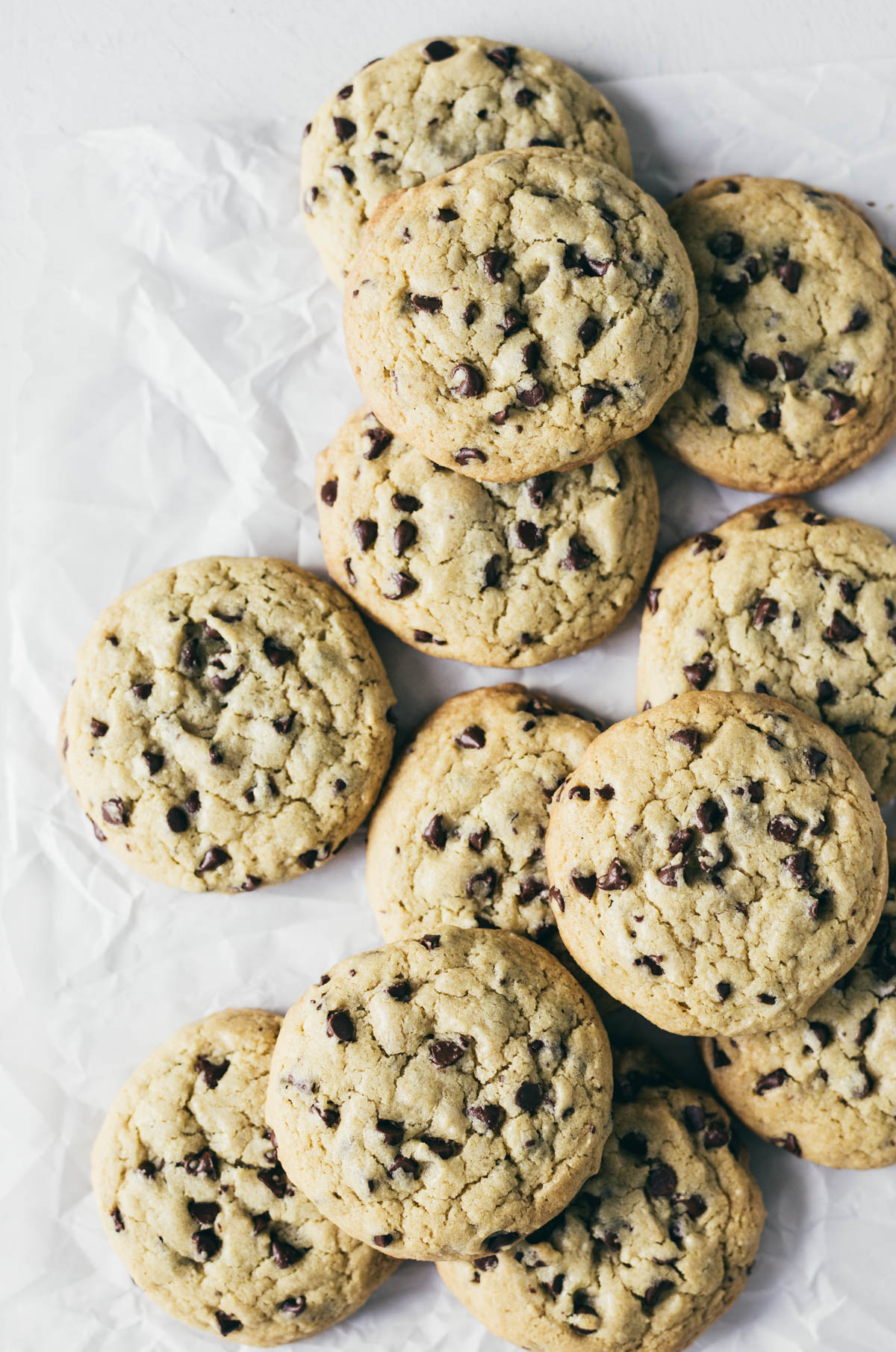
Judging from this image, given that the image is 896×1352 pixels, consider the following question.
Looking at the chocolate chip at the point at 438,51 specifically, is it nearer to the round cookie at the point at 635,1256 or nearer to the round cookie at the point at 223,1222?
the round cookie at the point at 223,1222

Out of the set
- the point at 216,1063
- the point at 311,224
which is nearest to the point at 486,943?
the point at 216,1063

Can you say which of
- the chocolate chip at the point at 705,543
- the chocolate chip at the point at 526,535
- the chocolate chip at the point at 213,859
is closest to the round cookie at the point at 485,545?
the chocolate chip at the point at 526,535

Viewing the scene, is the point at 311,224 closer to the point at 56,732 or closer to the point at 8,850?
the point at 56,732

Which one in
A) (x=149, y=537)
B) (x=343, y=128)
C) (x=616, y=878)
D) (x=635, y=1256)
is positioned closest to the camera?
(x=616, y=878)

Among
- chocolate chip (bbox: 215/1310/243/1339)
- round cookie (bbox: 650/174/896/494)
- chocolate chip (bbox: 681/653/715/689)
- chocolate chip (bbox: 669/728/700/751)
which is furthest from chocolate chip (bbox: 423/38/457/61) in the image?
chocolate chip (bbox: 215/1310/243/1339)

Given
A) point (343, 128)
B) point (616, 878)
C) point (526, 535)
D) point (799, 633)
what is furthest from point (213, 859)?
point (343, 128)

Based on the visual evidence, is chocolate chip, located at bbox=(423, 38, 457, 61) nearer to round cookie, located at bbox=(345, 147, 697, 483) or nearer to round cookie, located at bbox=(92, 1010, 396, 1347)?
round cookie, located at bbox=(345, 147, 697, 483)

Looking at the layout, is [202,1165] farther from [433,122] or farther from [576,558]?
[433,122]
